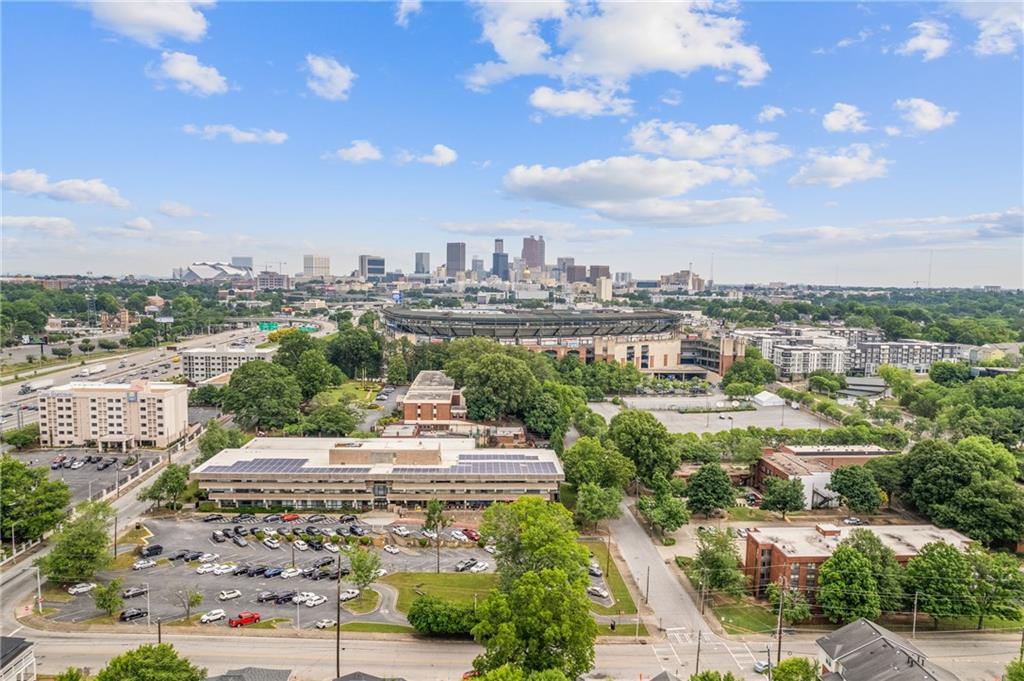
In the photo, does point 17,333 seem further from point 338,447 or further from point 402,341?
point 338,447

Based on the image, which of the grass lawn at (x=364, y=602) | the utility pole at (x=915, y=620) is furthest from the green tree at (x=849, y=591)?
the grass lawn at (x=364, y=602)

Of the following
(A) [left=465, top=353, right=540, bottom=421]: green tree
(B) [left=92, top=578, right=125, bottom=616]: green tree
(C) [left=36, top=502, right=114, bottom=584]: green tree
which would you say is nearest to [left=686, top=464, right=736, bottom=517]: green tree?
(A) [left=465, top=353, right=540, bottom=421]: green tree

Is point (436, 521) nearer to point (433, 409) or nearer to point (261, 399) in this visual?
point (433, 409)

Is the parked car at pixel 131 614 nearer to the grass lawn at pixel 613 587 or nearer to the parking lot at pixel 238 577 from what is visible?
the parking lot at pixel 238 577

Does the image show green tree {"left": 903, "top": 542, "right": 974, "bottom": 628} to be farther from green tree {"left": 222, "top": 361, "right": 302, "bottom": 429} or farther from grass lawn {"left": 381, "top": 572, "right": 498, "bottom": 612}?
green tree {"left": 222, "top": 361, "right": 302, "bottom": 429}

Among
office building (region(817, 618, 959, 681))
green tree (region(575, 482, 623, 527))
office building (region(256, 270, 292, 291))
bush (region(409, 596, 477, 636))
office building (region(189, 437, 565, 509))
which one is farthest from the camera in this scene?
office building (region(256, 270, 292, 291))

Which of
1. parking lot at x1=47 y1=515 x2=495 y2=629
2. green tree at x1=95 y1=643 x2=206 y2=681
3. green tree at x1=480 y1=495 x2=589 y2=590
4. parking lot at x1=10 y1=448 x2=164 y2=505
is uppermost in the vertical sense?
green tree at x1=480 y1=495 x2=589 y2=590
